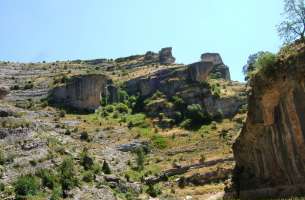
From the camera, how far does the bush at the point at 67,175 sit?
5712 centimetres

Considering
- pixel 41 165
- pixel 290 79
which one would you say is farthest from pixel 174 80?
pixel 290 79

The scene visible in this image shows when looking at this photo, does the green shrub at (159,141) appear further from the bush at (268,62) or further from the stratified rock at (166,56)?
the stratified rock at (166,56)

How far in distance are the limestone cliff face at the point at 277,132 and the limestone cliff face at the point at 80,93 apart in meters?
43.8

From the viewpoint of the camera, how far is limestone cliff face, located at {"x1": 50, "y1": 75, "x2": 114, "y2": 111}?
92.0 metres

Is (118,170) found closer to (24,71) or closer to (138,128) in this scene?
(138,128)

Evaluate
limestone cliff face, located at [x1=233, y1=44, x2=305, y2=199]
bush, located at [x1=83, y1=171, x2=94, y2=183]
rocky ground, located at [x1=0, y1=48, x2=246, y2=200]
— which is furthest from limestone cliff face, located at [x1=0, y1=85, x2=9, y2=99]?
limestone cliff face, located at [x1=233, y1=44, x2=305, y2=199]

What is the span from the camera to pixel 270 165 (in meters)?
48.0

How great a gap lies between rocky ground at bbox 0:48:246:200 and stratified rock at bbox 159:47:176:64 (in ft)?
39.5

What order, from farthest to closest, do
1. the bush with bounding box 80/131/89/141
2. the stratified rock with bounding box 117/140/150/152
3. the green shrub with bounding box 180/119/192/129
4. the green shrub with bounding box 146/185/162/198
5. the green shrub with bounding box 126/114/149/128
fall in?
the green shrub with bounding box 126/114/149/128 → the green shrub with bounding box 180/119/192/129 → the bush with bounding box 80/131/89/141 → the stratified rock with bounding box 117/140/150/152 → the green shrub with bounding box 146/185/162/198

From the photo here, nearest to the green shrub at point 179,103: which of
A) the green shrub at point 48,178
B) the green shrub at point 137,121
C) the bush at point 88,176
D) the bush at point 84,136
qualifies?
the green shrub at point 137,121

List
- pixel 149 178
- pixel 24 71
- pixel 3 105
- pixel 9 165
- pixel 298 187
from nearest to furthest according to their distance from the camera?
1. pixel 298 187
2. pixel 9 165
3. pixel 149 178
4. pixel 3 105
5. pixel 24 71

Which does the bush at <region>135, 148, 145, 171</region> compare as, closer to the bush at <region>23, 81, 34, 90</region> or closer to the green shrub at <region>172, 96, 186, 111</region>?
the green shrub at <region>172, 96, 186, 111</region>

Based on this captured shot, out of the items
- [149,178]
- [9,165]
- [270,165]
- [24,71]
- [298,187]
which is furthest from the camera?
[24,71]

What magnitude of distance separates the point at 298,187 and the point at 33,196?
2336 cm
